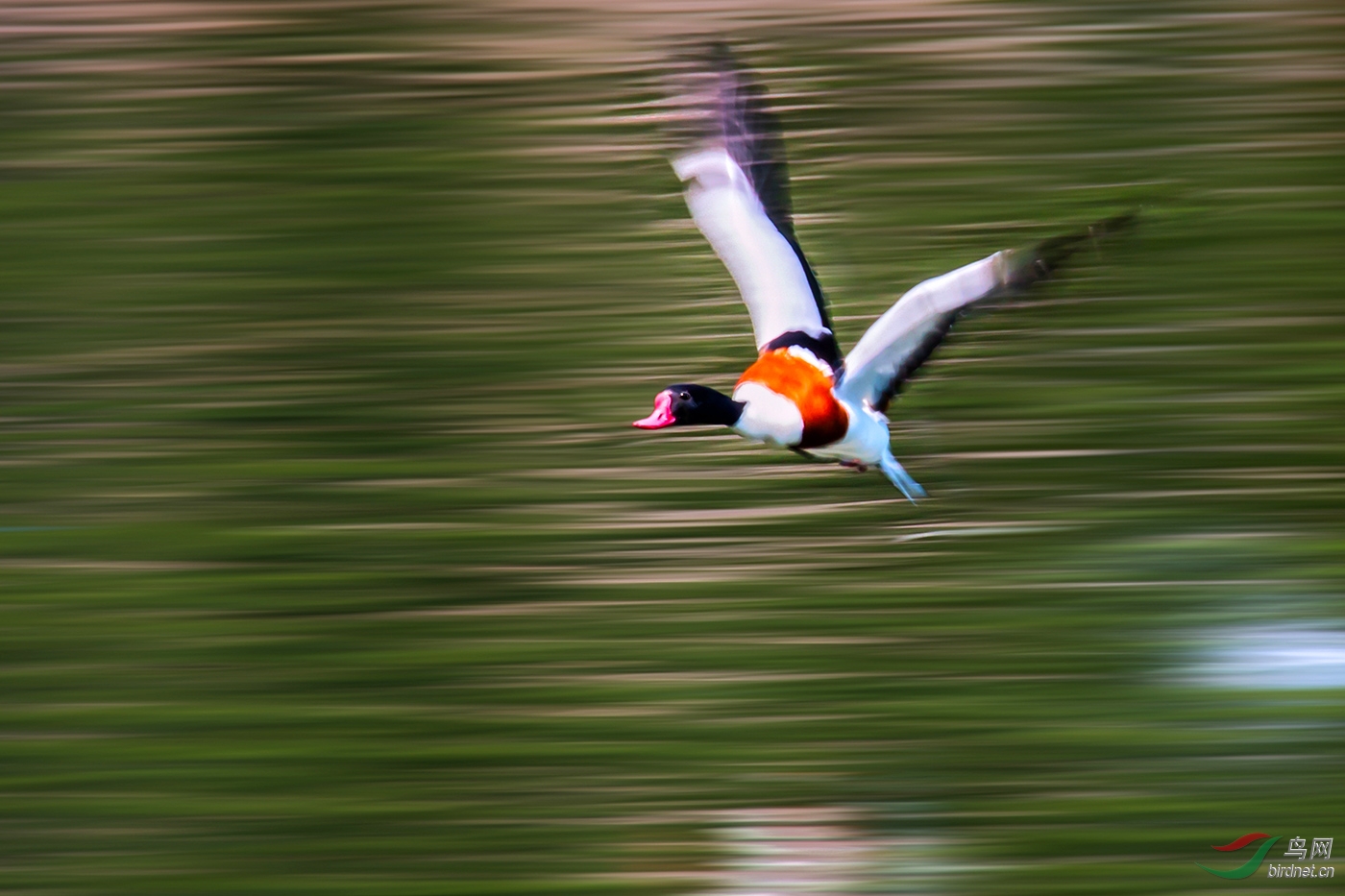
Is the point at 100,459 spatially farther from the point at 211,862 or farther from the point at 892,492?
the point at 892,492

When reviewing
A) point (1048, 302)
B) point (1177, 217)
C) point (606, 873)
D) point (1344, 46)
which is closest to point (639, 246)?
point (1048, 302)

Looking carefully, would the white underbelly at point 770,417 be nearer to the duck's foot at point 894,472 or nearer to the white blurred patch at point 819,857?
the duck's foot at point 894,472

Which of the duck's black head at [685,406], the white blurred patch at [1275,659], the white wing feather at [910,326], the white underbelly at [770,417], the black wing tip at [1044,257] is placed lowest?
the duck's black head at [685,406]

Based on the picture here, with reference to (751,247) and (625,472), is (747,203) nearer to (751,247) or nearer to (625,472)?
(751,247)

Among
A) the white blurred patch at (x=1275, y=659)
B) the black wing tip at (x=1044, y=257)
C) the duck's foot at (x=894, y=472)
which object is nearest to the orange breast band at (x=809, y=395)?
the duck's foot at (x=894, y=472)

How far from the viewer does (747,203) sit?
2.69 meters

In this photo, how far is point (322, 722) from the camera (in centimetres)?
300

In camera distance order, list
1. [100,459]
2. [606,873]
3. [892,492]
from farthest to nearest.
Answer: [100,459], [892,492], [606,873]

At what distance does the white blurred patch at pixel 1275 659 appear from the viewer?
10.00ft

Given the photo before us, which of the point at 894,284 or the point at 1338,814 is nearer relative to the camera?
the point at 1338,814

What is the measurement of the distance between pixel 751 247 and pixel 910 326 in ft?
1.13

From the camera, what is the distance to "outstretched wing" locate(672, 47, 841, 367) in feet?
8.69

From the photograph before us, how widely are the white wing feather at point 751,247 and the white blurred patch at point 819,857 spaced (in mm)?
765

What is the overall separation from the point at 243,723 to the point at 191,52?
79.5 inches
